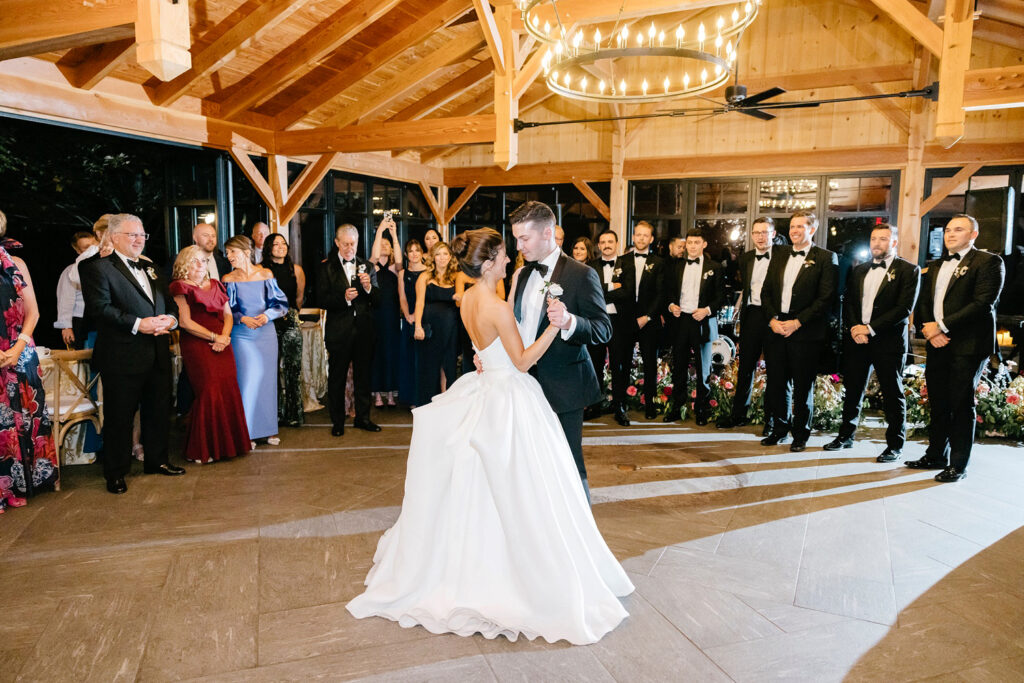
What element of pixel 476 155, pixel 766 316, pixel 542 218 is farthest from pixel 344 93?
pixel 542 218

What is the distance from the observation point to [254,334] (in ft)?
16.2

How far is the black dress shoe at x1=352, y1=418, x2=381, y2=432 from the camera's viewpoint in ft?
18.0

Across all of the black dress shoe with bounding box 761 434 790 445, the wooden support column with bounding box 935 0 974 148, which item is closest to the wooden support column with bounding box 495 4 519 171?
Answer: the wooden support column with bounding box 935 0 974 148

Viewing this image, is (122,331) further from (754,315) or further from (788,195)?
(788,195)

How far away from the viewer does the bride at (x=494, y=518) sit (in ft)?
7.87

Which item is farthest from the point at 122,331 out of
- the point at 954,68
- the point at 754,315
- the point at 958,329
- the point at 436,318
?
the point at 954,68

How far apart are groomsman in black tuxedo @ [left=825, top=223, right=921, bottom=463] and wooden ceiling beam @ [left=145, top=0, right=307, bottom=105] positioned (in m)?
5.31

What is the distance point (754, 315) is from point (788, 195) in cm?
512

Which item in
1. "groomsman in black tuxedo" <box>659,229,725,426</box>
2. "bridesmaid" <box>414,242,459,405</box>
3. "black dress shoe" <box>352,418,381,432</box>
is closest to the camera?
"black dress shoe" <box>352,418,381,432</box>

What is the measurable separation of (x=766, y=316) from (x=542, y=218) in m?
3.34

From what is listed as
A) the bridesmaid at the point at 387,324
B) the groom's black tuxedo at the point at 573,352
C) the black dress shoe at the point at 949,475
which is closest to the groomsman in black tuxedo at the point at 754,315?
the black dress shoe at the point at 949,475

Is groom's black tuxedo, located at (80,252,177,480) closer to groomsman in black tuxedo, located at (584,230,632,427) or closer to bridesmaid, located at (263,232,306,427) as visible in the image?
bridesmaid, located at (263,232,306,427)

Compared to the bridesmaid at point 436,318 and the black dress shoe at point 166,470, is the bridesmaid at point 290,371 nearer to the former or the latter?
the bridesmaid at point 436,318

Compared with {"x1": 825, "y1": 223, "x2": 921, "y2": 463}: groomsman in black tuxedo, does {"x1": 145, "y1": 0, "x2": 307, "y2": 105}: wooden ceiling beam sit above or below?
above
